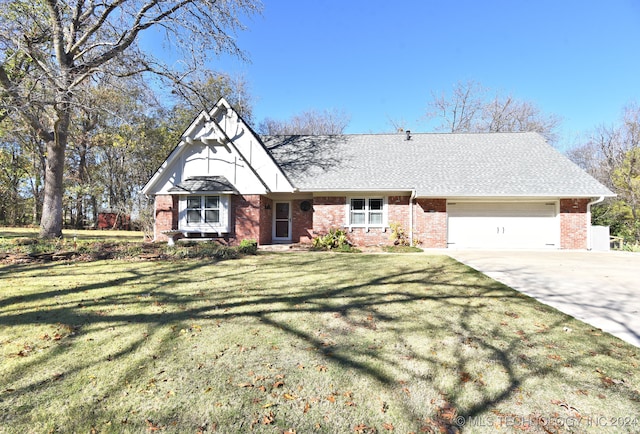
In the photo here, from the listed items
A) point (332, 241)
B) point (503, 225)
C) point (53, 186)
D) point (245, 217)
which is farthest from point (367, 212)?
point (53, 186)

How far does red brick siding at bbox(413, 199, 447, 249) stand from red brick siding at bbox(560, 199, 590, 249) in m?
4.87

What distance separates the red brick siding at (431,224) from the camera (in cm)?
1416

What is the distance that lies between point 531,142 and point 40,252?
22095 mm

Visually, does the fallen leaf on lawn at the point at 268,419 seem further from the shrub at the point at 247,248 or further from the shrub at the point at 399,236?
the shrub at the point at 399,236

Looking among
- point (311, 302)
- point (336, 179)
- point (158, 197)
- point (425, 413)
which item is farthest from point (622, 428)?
point (158, 197)

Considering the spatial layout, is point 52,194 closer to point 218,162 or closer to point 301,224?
point 218,162

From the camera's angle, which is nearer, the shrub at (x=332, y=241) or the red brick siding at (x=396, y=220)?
the shrub at (x=332, y=241)

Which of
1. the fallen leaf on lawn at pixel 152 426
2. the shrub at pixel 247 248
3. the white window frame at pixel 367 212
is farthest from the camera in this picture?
the white window frame at pixel 367 212

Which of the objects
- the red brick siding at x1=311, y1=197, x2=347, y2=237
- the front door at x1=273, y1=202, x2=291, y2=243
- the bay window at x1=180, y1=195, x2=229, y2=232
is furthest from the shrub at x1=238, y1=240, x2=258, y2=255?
the front door at x1=273, y1=202, x2=291, y2=243

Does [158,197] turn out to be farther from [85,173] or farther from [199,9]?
[85,173]

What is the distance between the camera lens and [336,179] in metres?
15.0

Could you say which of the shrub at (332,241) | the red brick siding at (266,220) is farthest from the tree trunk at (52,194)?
the shrub at (332,241)

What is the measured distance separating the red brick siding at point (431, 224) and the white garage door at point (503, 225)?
0.43 m

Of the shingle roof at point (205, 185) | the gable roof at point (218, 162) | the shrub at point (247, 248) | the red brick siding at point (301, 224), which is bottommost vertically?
the shrub at point (247, 248)
